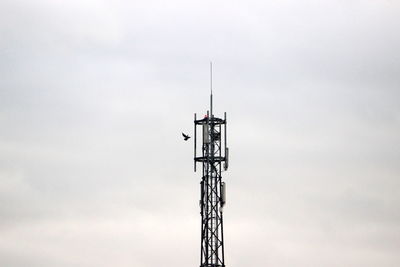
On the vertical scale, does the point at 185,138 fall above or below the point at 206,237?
above

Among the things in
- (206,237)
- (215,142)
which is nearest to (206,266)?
(206,237)

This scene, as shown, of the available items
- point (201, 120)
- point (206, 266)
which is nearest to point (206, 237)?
point (206, 266)

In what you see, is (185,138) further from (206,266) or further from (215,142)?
(206,266)

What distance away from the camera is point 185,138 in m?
148

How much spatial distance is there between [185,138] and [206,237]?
11.3 meters

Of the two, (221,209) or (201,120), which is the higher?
(201,120)

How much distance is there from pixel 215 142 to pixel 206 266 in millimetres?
13870

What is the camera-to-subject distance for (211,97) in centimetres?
14825

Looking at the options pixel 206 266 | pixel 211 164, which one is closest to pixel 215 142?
pixel 211 164

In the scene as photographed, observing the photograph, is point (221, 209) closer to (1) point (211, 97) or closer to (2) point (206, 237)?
(2) point (206, 237)

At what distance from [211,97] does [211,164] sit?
7497 mm

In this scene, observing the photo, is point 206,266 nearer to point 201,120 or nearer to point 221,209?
point 221,209

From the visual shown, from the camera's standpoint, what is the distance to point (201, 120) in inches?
5817

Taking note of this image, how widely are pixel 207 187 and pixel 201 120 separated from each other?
24.5ft
